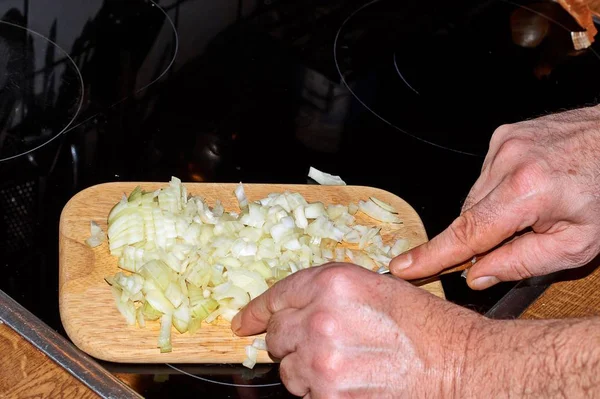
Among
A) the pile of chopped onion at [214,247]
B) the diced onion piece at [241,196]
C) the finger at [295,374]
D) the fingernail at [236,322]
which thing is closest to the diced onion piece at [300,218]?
the pile of chopped onion at [214,247]

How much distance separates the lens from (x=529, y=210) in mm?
1442

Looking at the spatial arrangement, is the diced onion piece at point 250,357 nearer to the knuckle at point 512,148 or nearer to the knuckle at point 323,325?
the knuckle at point 323,325

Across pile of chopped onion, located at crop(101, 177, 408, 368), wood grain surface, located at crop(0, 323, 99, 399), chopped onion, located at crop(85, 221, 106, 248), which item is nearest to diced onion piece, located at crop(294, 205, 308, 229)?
pile of chopped onion, located at crop(101, 177, 408, 368)

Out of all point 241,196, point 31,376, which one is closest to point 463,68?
point 241,196

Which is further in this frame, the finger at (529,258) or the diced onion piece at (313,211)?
the diced onion piece at (313,211)

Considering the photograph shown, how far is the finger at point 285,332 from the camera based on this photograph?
123 centimetres

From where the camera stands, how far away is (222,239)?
1.65 meters

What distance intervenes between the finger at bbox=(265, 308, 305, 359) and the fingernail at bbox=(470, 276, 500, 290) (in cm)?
46

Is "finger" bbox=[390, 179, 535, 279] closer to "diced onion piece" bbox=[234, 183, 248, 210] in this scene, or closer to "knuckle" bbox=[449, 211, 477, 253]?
Answer: "knuckle" bbox=[449, 211, 477, 253]

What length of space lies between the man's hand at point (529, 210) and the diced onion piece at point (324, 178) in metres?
0.38

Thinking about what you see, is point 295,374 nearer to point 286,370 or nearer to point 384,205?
point 286,370

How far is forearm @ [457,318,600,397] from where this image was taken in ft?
3.43

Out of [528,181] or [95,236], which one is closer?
[528,181]

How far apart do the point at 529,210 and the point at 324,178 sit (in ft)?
1.76
